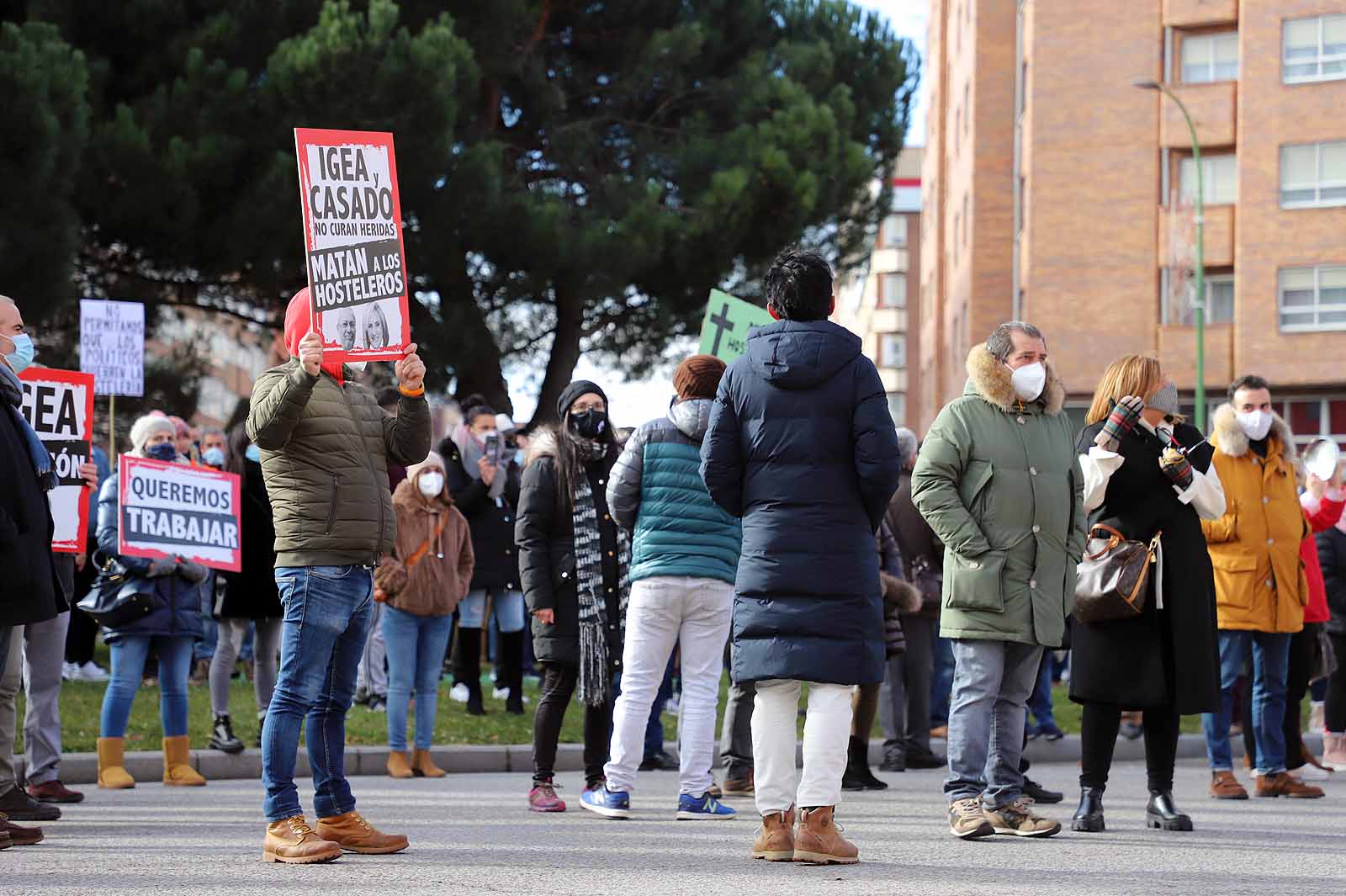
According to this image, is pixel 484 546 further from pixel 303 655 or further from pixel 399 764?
pixel 303 655

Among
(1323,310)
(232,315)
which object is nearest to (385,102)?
(232,315)

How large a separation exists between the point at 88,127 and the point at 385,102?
317 cm

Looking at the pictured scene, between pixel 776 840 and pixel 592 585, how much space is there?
2.16 meters

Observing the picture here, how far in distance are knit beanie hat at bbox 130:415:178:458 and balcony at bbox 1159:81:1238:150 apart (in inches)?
1397

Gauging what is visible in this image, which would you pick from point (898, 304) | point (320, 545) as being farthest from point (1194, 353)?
point (898, 304)

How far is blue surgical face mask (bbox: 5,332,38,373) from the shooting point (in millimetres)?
7555

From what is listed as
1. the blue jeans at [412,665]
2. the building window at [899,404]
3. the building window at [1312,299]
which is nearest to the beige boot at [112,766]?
the blue jeans at [412,665]

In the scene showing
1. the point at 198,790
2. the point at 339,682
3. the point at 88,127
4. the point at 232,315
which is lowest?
the point at 198,790

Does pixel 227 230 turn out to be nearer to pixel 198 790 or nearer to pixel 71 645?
pixel 71 645

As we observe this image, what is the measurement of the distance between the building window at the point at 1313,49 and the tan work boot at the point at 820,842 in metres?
38.7

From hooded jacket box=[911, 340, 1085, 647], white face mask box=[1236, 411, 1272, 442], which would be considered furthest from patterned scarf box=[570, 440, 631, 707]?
white face mask box=[1236, 411, 1272, 442]

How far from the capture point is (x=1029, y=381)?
302 inches

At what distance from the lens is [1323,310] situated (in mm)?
42031

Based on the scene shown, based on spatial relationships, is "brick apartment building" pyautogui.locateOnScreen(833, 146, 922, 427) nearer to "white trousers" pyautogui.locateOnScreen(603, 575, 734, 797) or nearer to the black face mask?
the black face mask
